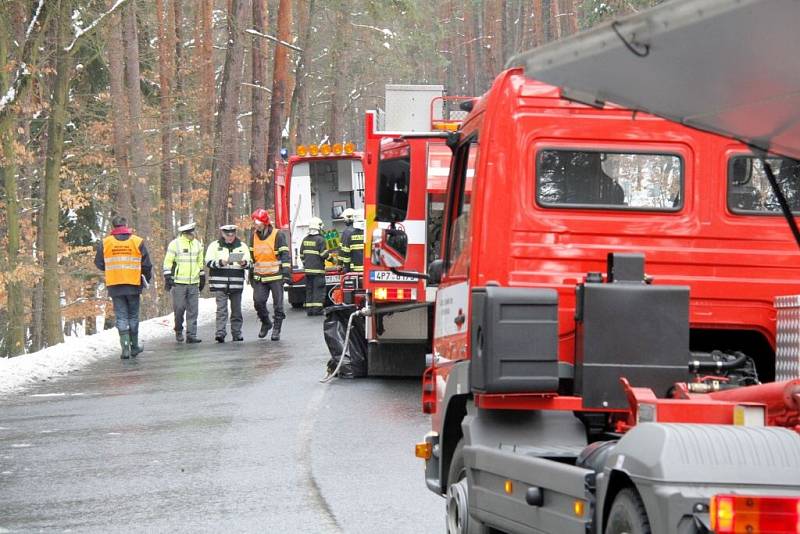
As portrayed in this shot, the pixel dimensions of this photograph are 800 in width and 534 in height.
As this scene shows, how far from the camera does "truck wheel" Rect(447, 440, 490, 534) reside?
21.0 feet

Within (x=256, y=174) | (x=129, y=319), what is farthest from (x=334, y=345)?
(x=256, y=174)

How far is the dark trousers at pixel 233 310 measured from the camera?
20.5 m

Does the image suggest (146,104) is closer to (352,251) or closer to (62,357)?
(352,251)

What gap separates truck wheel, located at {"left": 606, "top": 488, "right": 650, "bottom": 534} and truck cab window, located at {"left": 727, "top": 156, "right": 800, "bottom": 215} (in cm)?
231

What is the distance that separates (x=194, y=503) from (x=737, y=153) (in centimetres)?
421

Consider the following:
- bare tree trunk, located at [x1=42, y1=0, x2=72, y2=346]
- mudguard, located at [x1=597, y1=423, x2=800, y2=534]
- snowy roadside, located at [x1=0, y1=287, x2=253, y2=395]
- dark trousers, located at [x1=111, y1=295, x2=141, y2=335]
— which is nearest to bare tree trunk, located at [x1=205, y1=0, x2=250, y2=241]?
bare tree trunk, located at [x1=42, y1=0, x2=72, y2=346]

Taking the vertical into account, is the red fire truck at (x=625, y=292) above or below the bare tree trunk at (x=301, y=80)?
below

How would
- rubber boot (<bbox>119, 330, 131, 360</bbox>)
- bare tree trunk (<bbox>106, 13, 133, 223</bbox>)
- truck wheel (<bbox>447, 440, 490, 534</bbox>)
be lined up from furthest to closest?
bare tree trunk (<bbox>106, 13, 133, 223</bbox>), rubber boot (<bbox>119, 330, 131, 360</bbox>), truck wheel (<bbox>447, 440, 490, 534</bbox>)

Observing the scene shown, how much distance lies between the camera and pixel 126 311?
62.9ft

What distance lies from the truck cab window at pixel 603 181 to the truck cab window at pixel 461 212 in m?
0.41

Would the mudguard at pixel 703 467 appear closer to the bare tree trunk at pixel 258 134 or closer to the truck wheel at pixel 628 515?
the truck wheel at pixel 628 515

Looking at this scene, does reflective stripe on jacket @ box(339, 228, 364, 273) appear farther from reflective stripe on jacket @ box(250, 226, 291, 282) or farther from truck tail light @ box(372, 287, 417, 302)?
truck tail light @ box(372, 287, 417, 302)

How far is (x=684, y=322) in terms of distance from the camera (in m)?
6.00

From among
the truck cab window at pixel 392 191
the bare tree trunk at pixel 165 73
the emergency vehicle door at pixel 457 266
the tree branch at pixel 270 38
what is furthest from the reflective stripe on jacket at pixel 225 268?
the bare tree trunk at pixel 165 73
